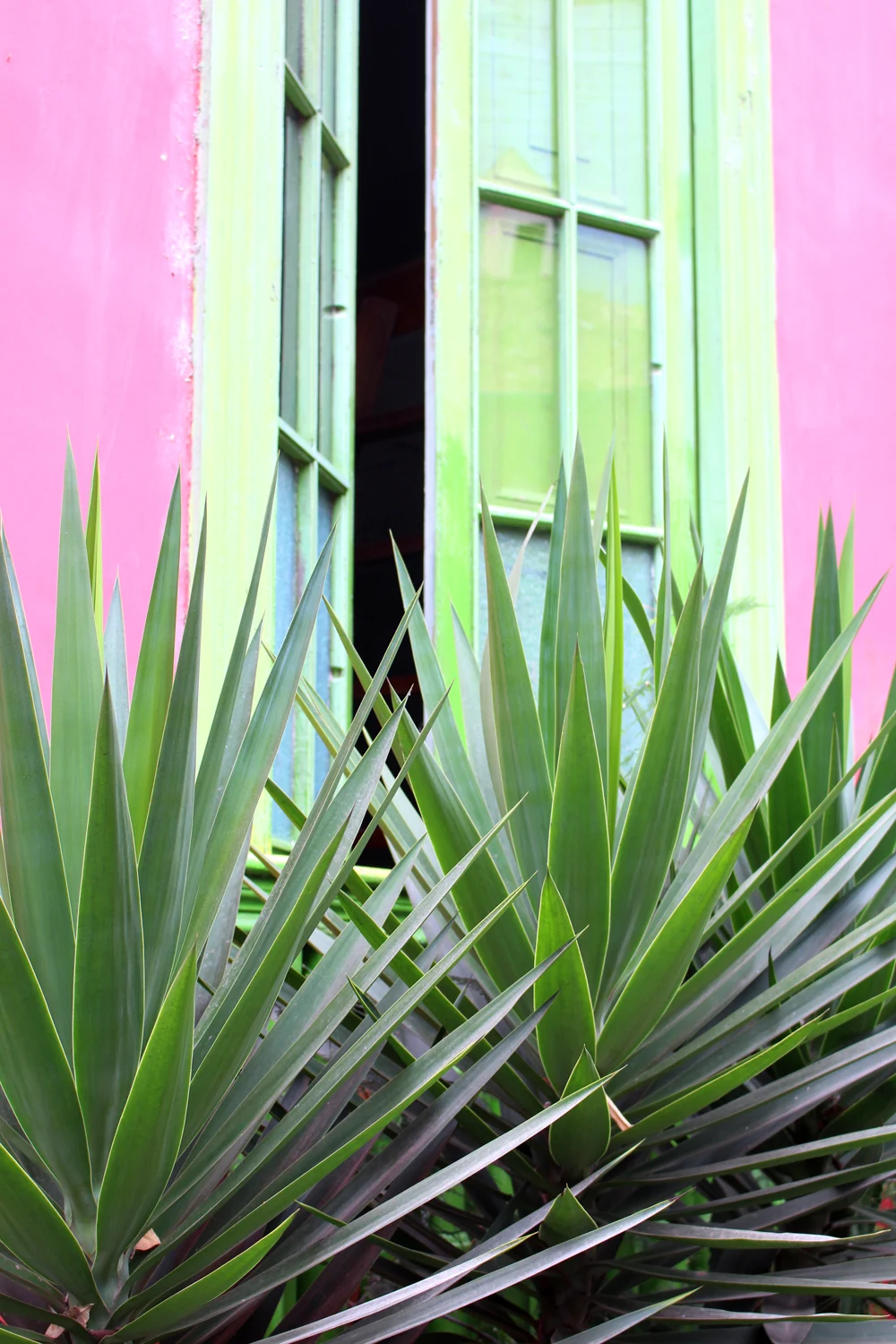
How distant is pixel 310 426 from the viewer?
6.62ft

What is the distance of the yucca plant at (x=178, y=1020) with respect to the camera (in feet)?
2.85

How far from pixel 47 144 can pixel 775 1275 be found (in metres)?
1.59

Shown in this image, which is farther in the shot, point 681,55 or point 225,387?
point 681,55

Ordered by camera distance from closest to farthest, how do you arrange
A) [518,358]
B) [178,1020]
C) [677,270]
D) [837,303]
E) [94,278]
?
[178,1020]
[94,278]
[518,358]
[677,270]
[837,303]

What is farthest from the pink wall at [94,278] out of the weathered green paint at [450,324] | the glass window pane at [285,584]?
the weathered green paint at [450,324]

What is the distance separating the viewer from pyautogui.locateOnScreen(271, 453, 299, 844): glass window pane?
1840 millimetres

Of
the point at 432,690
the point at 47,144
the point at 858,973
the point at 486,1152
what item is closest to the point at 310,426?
the point at 47,144

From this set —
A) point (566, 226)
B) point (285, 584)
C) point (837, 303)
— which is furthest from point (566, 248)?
point (285, 584)

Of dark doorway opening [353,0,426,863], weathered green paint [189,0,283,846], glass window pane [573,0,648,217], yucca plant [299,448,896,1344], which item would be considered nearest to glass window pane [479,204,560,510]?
glass window pane [573,0,648,217]

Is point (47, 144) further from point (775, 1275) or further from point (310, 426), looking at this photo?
point (775, 1275)

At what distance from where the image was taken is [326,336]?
2.12 metres

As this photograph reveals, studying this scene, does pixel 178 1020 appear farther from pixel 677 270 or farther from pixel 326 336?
pixel 677 270

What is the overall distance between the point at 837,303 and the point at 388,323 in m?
1.44

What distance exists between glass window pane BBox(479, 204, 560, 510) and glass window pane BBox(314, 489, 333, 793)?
0.29 metres
